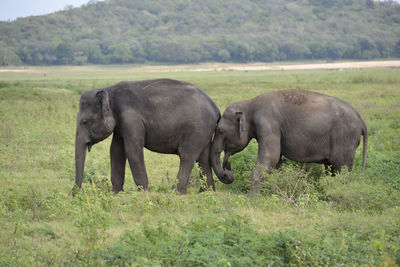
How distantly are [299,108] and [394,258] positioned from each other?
4504mm

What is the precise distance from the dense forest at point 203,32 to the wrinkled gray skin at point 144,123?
326 ft

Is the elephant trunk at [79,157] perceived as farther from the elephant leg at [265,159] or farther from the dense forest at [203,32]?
the dense forest at [203,32]

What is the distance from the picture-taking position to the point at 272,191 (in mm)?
9461

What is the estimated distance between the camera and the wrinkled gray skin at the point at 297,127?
987cm

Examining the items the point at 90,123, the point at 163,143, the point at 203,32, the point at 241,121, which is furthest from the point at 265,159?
the point at 203,32

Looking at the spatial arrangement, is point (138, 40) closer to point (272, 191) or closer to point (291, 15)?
point (291, 15)

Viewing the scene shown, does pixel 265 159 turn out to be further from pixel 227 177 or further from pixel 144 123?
pixel 144 123

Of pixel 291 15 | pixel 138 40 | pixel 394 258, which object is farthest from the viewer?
pixel 291 15

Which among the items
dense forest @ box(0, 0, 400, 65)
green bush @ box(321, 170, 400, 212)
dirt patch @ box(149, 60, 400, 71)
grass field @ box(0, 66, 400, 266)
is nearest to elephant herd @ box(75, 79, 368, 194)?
grass field @ box(0, 66, 400, 266)

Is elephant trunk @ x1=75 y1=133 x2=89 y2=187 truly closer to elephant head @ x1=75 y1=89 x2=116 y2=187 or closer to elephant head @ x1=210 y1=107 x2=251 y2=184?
elephant head @ x1=75 y1=89 x2=116 y2=187

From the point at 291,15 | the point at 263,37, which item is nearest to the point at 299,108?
the point at 263,37

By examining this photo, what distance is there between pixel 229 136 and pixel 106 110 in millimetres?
2255

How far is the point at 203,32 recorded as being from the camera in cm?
16262

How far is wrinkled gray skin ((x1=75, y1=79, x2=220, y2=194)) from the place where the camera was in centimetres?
921
